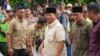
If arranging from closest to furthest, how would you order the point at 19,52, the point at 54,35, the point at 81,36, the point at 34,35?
the point at 54,35, the point at 81,36, the point at 19,52, the point at 34,35

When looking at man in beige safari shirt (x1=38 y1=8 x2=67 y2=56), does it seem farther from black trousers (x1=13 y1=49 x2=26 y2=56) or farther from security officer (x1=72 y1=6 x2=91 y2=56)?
black trousers (x1=13 y1=49 x2=26 y2=56)

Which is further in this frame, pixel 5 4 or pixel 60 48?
pixel 5 4

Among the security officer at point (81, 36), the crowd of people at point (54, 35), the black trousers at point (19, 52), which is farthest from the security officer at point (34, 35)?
the security officer at point (81, 36)

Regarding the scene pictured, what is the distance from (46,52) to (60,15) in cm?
651

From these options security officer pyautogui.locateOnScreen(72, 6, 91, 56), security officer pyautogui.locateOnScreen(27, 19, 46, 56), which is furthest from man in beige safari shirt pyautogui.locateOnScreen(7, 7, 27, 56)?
security officer pyautogui.locateOnScreen(72, 6, 91, 56)

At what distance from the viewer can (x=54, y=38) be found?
386 inches

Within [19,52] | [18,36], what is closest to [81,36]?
[18,36]

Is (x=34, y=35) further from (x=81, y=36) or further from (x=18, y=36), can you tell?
(x=81, y=36)

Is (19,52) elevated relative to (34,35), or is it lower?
lower

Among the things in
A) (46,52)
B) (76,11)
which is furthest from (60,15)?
(46,52)

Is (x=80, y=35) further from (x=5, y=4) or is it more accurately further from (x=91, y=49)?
(x=5, y=4)

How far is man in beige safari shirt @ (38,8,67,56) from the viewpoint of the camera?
381 inches

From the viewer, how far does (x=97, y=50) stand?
330 inches

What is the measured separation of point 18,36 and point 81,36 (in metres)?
2.28
